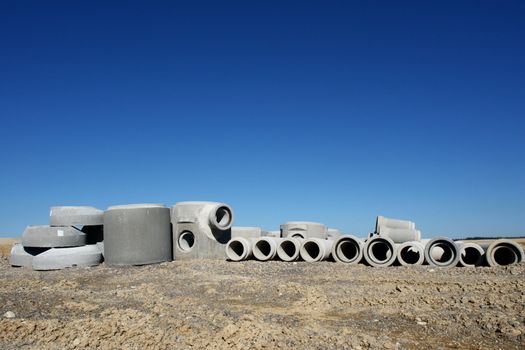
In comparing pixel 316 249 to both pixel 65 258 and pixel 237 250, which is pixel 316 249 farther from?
pixel 65 258

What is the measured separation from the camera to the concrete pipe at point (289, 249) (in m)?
12.7

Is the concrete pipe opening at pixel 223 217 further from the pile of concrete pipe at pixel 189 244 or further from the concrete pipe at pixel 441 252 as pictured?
the concrete pipe at pixel 441 252

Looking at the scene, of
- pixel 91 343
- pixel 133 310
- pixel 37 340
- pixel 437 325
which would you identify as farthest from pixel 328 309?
pixel 37 340

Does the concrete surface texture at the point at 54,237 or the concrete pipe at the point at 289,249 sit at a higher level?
the concrete surface texture at the point at 54,237

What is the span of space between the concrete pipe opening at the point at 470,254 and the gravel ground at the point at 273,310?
109cm

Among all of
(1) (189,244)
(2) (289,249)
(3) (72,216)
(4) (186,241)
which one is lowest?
(2) (289,249)

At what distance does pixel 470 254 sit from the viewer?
39.3 feet

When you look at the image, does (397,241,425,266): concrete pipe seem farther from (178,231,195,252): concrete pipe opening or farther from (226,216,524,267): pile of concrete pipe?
(178,231,195,252): concrete pipe opening

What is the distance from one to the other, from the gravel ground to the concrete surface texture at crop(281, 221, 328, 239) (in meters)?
6.25

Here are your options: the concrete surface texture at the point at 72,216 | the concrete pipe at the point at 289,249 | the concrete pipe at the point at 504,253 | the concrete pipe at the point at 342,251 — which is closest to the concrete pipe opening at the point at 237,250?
the concrete pipe at the point at 289,249

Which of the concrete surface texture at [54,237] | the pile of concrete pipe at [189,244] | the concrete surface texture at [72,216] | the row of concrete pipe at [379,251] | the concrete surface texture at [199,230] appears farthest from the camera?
the concrete surface texture at [199,230]

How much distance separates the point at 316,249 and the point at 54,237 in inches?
308

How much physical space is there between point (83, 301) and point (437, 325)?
223 inches

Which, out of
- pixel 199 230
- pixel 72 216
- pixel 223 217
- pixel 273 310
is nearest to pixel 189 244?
pixel 199 230
